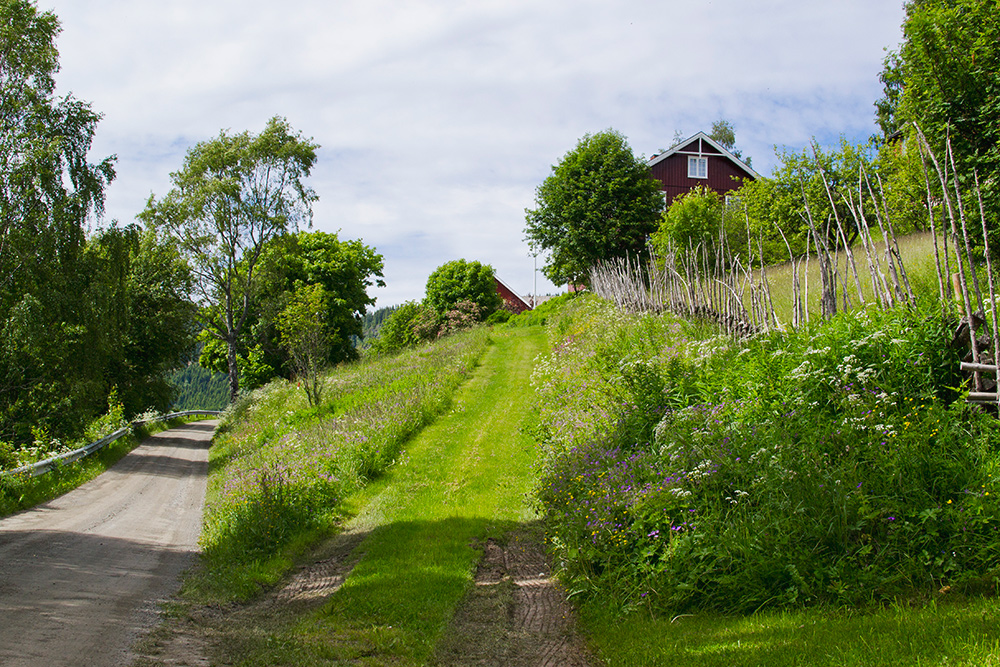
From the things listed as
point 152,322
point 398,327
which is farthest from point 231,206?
point 398,327

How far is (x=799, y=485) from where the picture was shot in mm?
5348

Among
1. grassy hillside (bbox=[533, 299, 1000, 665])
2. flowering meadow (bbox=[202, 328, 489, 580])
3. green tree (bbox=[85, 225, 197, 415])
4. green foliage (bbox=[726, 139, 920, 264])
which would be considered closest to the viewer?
grassy hillside (bbox=[533, 299, 1000, 665])

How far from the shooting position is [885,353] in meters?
6.42

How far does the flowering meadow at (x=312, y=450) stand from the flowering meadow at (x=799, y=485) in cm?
417

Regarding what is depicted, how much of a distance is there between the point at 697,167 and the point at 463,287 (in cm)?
1962

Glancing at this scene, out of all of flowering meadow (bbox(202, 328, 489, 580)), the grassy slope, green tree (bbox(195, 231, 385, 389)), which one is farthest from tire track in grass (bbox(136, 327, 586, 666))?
green tree (bbox(195, 231, 385, 389))

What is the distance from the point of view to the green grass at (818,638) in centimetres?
359

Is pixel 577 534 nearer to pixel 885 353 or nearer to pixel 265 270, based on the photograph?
pixel 885 353

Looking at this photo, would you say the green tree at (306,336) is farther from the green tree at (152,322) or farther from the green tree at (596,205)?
the green tree at (596,205)

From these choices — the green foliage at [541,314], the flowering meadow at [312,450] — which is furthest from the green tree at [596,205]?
the flowering meadow at [312,450]

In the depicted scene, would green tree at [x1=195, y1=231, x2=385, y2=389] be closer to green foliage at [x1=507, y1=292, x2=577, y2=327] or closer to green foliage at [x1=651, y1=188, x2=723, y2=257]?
green foliage at [x1=507, y1=292, x2=577, y2=327]

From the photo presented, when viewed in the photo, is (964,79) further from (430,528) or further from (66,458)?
(66,458)

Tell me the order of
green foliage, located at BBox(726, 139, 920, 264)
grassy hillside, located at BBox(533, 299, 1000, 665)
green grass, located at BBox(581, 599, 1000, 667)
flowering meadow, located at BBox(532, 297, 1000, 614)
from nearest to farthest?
green grass, located at BBox(581, 599, 1000, 667) < grassy hillside, located at BBox(533, 299, 1000, 665) < flowering meadow, located at BBox(532, 297, 1000, 614) < green foliage, located at BBox(726, 139, 920, 264)

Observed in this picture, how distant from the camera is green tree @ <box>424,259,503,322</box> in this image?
1983 inches
